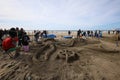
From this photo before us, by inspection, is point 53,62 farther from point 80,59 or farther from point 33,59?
point 80,59

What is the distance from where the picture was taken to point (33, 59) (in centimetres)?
894

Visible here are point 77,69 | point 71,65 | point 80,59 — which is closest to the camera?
point 77,69

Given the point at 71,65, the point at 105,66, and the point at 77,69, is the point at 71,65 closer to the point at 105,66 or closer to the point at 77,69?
the point at 77,69

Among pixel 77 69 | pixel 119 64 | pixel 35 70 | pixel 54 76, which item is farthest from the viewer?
pixel 119 64

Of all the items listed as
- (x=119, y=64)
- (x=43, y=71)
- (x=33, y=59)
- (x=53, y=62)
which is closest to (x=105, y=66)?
(x=119, y=64)

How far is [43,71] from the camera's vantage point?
7289 mm

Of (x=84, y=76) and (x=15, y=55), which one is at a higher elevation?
(x=15, y=55)

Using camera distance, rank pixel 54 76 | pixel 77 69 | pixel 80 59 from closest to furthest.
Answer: pixel 54 76, pixel 77 69, pixel 80 59

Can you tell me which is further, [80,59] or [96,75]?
[80,59]

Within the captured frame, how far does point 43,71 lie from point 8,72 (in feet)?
5.55

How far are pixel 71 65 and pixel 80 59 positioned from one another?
142 cm

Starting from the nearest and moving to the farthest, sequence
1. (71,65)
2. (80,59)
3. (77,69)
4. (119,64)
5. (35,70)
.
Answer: (35,70) → (77,69) → (71,65) → (119,64) → (80,59)

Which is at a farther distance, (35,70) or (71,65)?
(71,65)

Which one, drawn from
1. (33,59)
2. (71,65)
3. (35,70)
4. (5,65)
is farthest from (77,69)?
(5,65)
